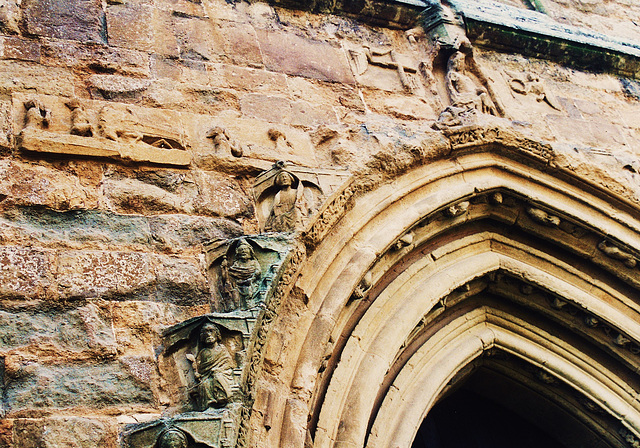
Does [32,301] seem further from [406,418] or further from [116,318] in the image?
[406,418]

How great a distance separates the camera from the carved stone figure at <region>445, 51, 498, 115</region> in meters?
4.88

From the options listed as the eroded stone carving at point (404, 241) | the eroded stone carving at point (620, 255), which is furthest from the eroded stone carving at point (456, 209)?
the eroded stone carving at point (620, 255)

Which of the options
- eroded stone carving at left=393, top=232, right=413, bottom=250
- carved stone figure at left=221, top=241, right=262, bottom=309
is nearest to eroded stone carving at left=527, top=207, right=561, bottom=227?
eroded stone carving at left=393, top=232, right=413, bottom=250

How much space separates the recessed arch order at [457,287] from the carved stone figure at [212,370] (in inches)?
16.4

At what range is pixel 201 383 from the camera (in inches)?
110

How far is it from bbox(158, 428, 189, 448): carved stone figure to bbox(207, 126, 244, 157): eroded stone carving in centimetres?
161

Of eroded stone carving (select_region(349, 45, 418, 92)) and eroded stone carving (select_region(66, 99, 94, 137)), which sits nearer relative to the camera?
eroded stone carving (select_region(66, 99, 94, 137))

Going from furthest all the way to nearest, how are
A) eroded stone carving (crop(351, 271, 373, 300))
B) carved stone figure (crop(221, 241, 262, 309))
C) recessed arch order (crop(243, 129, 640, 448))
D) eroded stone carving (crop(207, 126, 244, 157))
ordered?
eroded stone carving (crop(207, 126, 244, 157)), eroded stone carving (crop(351, 271, 373, 300)), recessed arch order (crop(243, 129, 640, 448)), carved stone figure (crop(221, 241, 262, 309))

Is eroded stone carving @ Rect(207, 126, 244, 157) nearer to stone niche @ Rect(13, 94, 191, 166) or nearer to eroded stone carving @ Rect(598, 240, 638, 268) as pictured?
stone niche @ Rect(13, 94, 191, 166)

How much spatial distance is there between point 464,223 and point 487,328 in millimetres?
655

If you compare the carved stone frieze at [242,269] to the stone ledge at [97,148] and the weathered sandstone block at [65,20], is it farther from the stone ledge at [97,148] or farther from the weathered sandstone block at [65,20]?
the weathered sandstone block at [65,20]

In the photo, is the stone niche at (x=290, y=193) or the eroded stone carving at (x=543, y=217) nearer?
the stone niche at (x=290, y=193)

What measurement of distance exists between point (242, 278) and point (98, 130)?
1.09 m

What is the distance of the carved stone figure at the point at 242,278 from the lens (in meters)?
3.12
